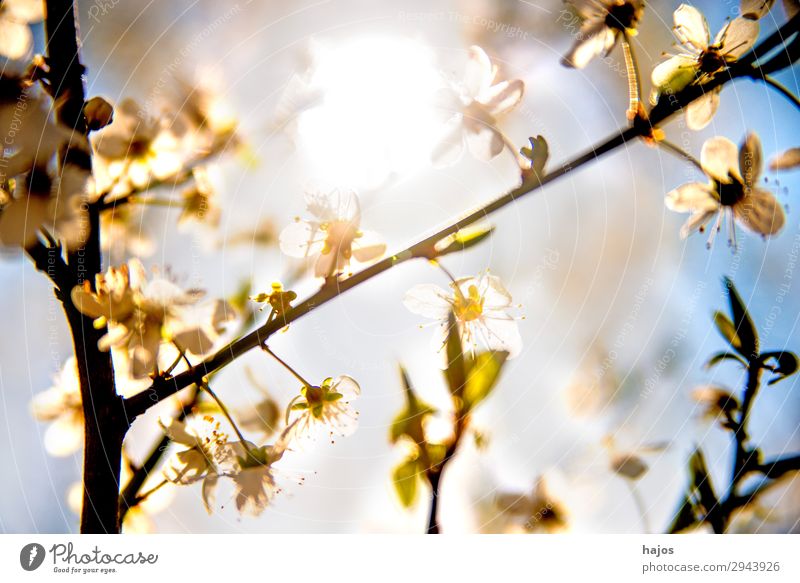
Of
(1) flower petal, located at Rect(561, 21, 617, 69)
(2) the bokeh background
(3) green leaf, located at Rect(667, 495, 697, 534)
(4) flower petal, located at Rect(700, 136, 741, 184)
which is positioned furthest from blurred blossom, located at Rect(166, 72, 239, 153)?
(3) green leaf, located at Rect(667, 495, 697, 534)

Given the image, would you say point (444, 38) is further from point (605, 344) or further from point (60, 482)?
point (60, 482)

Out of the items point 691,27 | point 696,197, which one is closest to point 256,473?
point 696,197

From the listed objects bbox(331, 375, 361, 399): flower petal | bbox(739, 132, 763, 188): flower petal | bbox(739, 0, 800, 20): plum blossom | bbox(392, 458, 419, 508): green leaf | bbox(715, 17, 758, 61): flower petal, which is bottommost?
bbox(392, 458, 419, 508): green leaf

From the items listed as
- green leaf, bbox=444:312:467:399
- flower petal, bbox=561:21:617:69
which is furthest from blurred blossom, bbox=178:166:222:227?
flower petal, bbox=561:21:617:69

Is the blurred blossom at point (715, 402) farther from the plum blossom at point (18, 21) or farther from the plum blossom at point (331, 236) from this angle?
the plum blossom at point (18, 21)

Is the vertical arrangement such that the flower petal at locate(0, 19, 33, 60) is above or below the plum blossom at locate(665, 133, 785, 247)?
above

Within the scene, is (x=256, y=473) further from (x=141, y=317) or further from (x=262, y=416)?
(x=141, y=317)

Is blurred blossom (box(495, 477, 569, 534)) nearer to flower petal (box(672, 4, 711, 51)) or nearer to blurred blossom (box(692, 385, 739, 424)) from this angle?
blurred blossom (box(692, 385, 739, 424))
